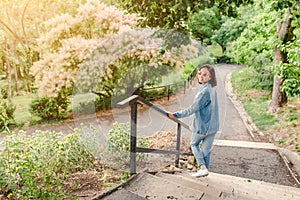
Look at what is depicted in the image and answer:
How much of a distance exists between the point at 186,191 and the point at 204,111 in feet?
2.74

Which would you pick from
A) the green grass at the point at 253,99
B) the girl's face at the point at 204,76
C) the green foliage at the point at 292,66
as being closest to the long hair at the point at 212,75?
the girl's face at the point at 204,76

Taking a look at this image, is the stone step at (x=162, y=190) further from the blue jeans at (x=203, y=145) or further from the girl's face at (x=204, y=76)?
the girl's face at (x=204, y=76)

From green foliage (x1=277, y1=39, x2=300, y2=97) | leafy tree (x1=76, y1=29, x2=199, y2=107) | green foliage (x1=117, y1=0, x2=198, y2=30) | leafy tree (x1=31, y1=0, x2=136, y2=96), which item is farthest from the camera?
leafy tree (x1=31, y1=0, x2=136, y2=96)

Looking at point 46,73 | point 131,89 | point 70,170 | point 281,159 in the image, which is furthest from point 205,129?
point 46,73

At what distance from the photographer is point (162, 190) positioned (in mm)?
2359

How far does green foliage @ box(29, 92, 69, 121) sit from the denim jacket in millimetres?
6222

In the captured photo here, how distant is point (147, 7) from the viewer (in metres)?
3.78

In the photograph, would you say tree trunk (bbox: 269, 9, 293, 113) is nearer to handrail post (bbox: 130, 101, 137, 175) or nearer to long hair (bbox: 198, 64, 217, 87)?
long hair (bbox: 198, 64, 217, 87)

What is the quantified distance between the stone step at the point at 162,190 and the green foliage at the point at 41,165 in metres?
0.70

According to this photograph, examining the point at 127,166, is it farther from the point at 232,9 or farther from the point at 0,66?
the point at 0,66

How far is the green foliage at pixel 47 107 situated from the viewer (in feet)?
26.6

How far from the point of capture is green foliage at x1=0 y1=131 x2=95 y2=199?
2430 millimetres

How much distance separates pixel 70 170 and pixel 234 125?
5977 mm

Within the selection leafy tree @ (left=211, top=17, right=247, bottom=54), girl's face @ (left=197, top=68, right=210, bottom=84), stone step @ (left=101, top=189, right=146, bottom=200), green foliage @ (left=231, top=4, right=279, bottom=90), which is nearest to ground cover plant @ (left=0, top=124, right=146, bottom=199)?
stone step @ (left=101, top=189, right=146, bottom=200)
